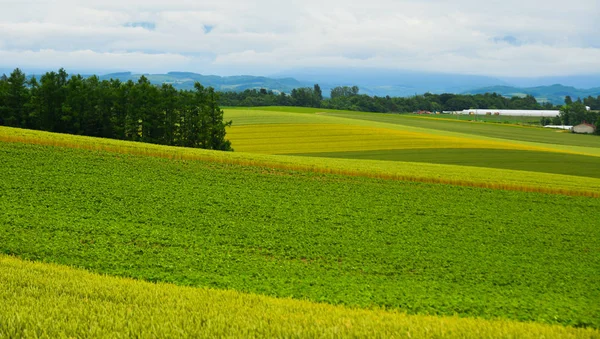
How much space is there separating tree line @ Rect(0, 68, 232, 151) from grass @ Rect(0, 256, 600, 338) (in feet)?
184

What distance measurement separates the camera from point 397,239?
749 inches

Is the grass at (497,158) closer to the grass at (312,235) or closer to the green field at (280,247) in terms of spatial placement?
the green field at (280,247)

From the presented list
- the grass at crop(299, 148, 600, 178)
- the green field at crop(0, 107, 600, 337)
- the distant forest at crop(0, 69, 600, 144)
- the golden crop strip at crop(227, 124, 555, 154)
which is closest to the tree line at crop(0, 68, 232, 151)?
the distant forest at crop(0, 69, 600, 144)

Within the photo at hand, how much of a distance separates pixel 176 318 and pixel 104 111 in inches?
2489

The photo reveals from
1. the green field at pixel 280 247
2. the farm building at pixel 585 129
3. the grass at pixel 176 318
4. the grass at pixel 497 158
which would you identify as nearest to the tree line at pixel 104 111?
the grass at pixel 497 158

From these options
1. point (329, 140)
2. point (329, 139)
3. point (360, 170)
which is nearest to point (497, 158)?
point (329, 140)

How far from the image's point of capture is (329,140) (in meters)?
73.0

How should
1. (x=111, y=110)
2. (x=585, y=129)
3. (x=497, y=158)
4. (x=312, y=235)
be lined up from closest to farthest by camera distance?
(x=312, y=235), (x=497, y=158), (x=111, y=110), (x=585, y=129)

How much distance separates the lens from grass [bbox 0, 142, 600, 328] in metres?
13.6

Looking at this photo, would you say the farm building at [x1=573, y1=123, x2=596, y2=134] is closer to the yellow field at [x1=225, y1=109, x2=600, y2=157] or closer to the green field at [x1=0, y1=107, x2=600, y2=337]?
the yellow field at [x1=225, y1=109, x2=600, y2=157]

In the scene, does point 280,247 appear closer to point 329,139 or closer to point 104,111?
point 104,111

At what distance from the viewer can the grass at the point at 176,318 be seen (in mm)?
7188

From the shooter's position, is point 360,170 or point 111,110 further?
point 111,110

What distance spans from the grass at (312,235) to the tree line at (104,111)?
3516 centimetres
